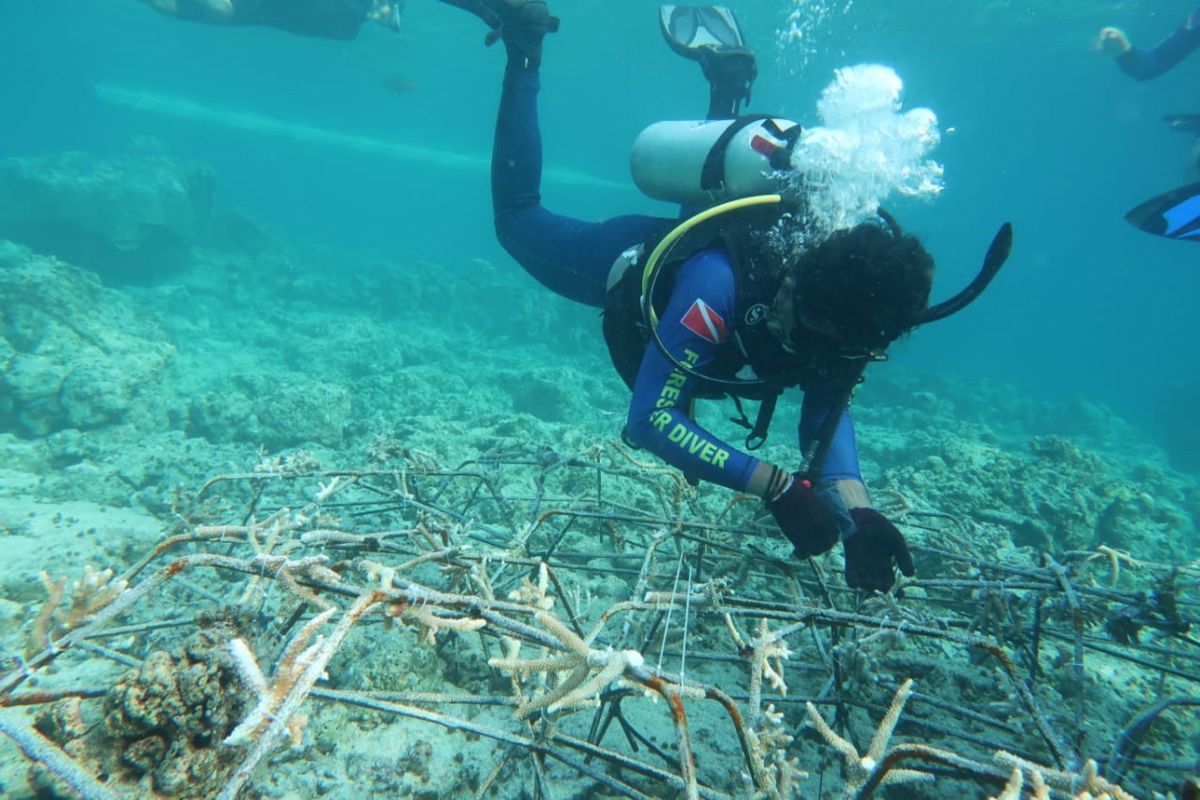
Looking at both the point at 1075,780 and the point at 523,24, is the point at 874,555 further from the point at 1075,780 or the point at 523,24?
the point at 523,24

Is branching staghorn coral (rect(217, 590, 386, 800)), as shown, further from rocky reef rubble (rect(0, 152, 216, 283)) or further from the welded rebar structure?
rocky reef rubble (rect(0, 152, 216, 283))

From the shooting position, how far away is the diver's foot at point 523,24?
4.85 meters

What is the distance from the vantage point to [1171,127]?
928 centimetres

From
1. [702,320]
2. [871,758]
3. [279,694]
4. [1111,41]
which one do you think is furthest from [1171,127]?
[279,694]

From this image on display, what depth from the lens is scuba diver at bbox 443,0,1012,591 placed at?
248 centimetres

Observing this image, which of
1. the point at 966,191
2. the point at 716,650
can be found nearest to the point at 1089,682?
the point at 716,650

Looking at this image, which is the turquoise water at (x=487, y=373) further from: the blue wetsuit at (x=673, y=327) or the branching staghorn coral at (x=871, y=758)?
the branching staghorn coral at (x=871, y=758)

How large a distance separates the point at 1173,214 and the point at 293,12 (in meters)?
20.7

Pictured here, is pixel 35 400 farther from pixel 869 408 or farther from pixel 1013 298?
pixel 1013 298

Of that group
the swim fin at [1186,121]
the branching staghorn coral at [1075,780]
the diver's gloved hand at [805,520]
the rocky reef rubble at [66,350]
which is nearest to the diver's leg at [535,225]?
the diver's gloved hand at [805,520]

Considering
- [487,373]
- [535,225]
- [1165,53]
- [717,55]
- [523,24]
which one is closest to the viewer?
[535,225]

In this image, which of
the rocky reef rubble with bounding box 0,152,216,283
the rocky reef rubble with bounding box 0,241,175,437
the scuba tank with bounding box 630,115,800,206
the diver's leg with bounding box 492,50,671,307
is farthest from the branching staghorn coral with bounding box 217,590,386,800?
the rocky reef rubble with bounding box 0,152,216,283

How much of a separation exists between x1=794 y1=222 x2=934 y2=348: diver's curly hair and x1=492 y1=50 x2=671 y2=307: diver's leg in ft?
5.44

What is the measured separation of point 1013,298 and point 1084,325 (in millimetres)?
13688
